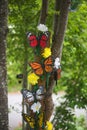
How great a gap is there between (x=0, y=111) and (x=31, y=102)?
14.6 inches

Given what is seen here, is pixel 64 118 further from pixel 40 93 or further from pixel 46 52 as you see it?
pixel 46 52

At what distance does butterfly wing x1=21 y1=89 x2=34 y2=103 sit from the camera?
3457 millimetres

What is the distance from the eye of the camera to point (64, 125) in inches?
197

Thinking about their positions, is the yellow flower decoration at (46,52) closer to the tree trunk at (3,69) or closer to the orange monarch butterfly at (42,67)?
the orange monarch butterfly at (42,67)

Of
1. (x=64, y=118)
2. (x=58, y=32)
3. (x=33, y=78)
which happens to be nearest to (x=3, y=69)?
(x=33, y=78)

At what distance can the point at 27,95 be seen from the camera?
3.46m

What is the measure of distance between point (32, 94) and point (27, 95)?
6 centimetres

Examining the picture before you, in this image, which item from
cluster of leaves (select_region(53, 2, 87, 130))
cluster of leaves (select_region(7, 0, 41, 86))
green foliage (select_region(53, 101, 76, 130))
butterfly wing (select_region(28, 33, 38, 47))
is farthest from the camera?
green foliage (select_region(53, 101, 76, 130))

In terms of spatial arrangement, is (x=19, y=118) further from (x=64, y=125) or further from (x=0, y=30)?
(x=0, y=30)

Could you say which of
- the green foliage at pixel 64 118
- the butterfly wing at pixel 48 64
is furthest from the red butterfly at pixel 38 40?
the green foliage at pixel 64 118

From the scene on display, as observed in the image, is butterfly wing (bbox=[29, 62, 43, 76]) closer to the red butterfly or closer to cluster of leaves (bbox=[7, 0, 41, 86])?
the red butterfly

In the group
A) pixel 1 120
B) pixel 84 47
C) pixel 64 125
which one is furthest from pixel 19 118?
pixel 1 120

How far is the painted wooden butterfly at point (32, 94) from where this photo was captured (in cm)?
346

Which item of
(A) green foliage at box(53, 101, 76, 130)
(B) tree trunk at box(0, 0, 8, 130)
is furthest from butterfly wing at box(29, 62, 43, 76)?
(A) green foliage at box(53, 101, 76, 130)
